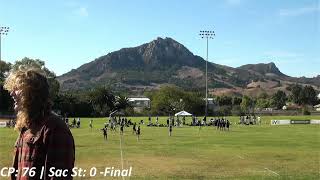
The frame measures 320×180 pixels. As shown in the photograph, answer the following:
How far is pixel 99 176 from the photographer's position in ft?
67.9

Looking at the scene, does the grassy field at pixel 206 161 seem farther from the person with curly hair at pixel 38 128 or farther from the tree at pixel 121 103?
the tree at pixel 121 103

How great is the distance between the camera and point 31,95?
159 inches

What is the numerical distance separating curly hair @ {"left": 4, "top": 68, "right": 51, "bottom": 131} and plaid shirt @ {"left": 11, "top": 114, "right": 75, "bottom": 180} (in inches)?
3.4

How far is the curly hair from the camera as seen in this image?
13.3 ft

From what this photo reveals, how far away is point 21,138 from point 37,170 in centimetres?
38

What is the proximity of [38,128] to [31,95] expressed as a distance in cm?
28

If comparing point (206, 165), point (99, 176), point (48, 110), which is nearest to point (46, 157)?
point (48, 110)

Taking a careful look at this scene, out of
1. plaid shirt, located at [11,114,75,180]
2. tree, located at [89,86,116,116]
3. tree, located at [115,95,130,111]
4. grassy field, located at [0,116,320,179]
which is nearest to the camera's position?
plaid shirt, located at [11,114,75,180]

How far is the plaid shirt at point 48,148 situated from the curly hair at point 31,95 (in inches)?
3.4

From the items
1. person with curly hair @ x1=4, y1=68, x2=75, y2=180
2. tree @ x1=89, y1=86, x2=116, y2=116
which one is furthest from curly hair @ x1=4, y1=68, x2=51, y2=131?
tree @ x1=89, y1=86, x2=116, y2=116

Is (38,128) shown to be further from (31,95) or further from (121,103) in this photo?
(121,103)

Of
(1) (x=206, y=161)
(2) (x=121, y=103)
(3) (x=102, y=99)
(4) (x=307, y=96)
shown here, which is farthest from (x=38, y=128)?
(4) (x=307, y=96)

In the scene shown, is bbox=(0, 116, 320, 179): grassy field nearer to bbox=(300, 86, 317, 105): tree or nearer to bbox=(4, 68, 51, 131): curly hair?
bbox=(4, 68, 51, 131): curly hair

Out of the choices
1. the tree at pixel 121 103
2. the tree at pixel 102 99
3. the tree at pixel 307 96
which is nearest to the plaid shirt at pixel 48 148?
the tree at pixel 102 99
